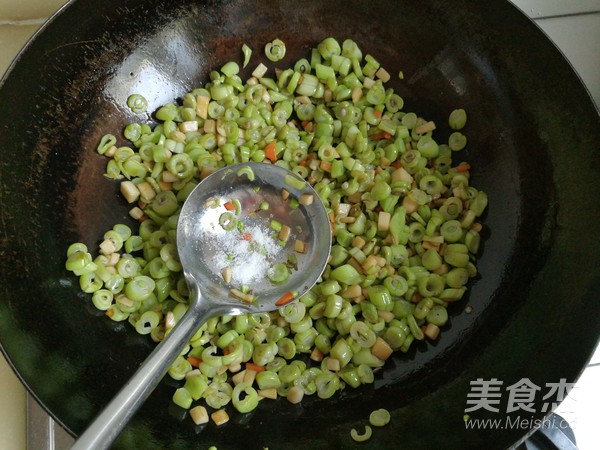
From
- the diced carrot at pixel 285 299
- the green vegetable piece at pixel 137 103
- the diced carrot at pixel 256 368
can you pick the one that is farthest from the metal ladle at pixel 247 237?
the green vegetable piece at pixel 137 103

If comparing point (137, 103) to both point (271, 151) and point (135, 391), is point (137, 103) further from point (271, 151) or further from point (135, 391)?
point (135, 391)

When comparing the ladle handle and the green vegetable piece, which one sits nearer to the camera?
the ladle handle

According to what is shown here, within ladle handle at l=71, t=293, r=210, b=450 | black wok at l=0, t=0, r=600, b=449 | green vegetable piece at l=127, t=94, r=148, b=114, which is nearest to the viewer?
ladle handle at l=71, t=293, r=210, b=450

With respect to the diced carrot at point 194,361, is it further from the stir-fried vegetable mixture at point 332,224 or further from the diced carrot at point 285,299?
the diced carrot at point 285,299

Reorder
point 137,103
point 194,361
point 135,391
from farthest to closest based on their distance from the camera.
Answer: point 137,103
point 194,361
point 135,391

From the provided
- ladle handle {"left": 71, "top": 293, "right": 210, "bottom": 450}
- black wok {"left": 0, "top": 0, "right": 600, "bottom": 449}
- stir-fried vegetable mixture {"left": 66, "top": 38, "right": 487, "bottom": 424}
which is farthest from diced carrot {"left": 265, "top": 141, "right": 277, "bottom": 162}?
ladle handle {"left": 71, "top": 293, "right": 210, "bottom": 450}

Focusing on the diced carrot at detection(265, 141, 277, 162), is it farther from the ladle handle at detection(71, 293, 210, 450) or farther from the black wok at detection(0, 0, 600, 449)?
the ladle handle at detection(71, 293, 210, 450)

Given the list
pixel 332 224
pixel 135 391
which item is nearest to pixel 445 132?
pixel 332 224
